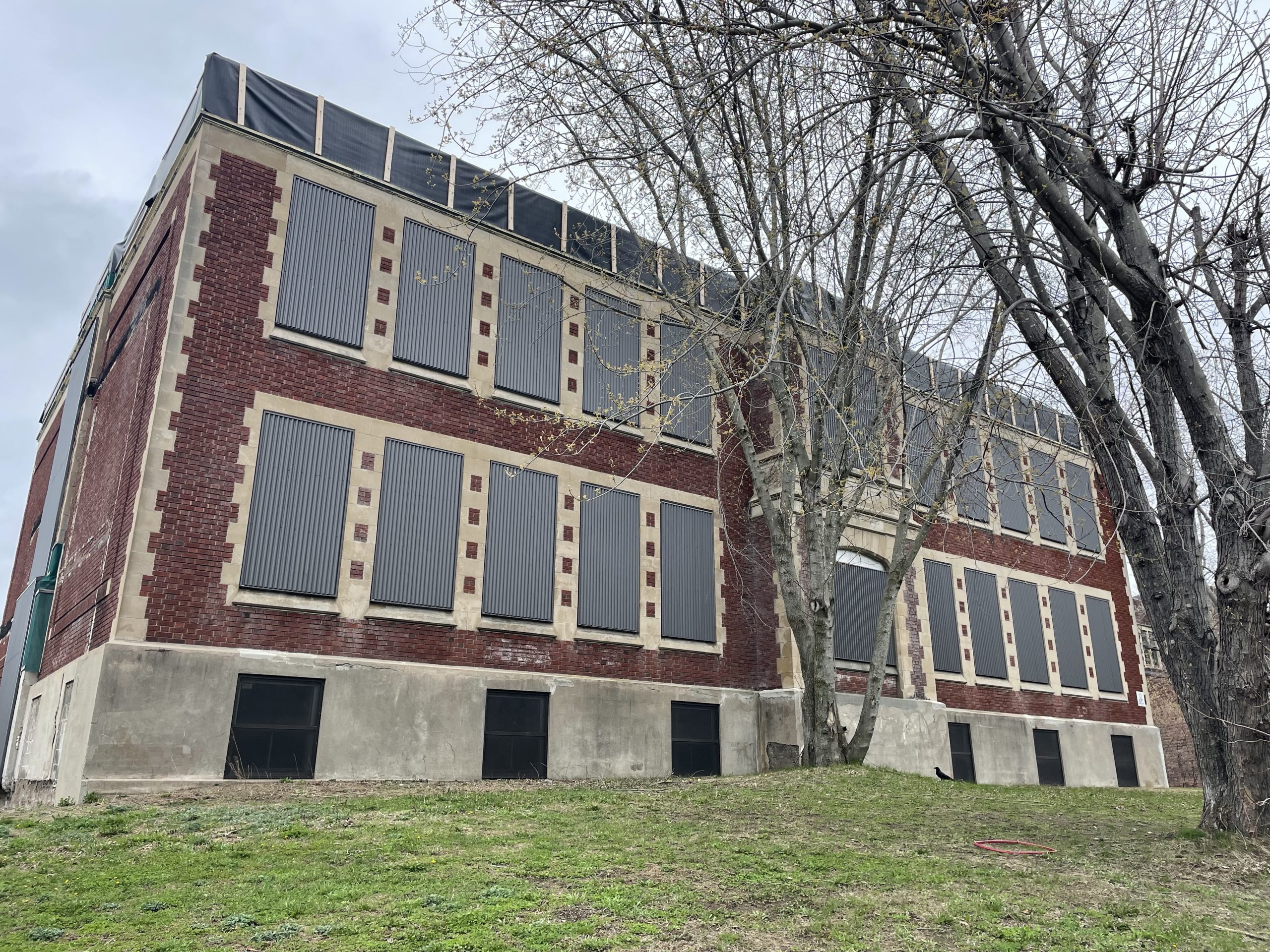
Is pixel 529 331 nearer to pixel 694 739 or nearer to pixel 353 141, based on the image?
pixel 353 141

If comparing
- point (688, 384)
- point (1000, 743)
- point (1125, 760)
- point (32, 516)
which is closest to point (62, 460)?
point (32, 516)

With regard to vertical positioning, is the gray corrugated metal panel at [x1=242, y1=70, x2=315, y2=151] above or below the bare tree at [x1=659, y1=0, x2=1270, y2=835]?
above

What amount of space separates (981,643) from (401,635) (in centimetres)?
1671

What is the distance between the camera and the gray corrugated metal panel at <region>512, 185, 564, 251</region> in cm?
1997

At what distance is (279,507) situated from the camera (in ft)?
50.0

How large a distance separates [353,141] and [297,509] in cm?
759

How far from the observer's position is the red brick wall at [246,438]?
46.4ft

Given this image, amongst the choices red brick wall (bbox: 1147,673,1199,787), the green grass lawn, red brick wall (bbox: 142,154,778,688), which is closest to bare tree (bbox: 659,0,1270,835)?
the green grass lawn

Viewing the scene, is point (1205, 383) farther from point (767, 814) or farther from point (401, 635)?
point (401, 635)

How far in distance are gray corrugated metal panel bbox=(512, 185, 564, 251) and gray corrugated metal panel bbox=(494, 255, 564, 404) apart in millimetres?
762

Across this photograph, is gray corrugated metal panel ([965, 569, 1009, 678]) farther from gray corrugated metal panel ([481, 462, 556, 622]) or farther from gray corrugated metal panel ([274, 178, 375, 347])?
gray corrugated metal panel ([274, 178, 375, 347])

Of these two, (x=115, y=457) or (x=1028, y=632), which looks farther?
(x=1028, y=632)

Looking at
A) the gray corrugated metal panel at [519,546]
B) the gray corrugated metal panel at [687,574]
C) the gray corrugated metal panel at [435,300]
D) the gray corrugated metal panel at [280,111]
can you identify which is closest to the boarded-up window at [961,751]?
the gray corrugated metal panel at [687,574]

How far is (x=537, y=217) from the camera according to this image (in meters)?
20.3
